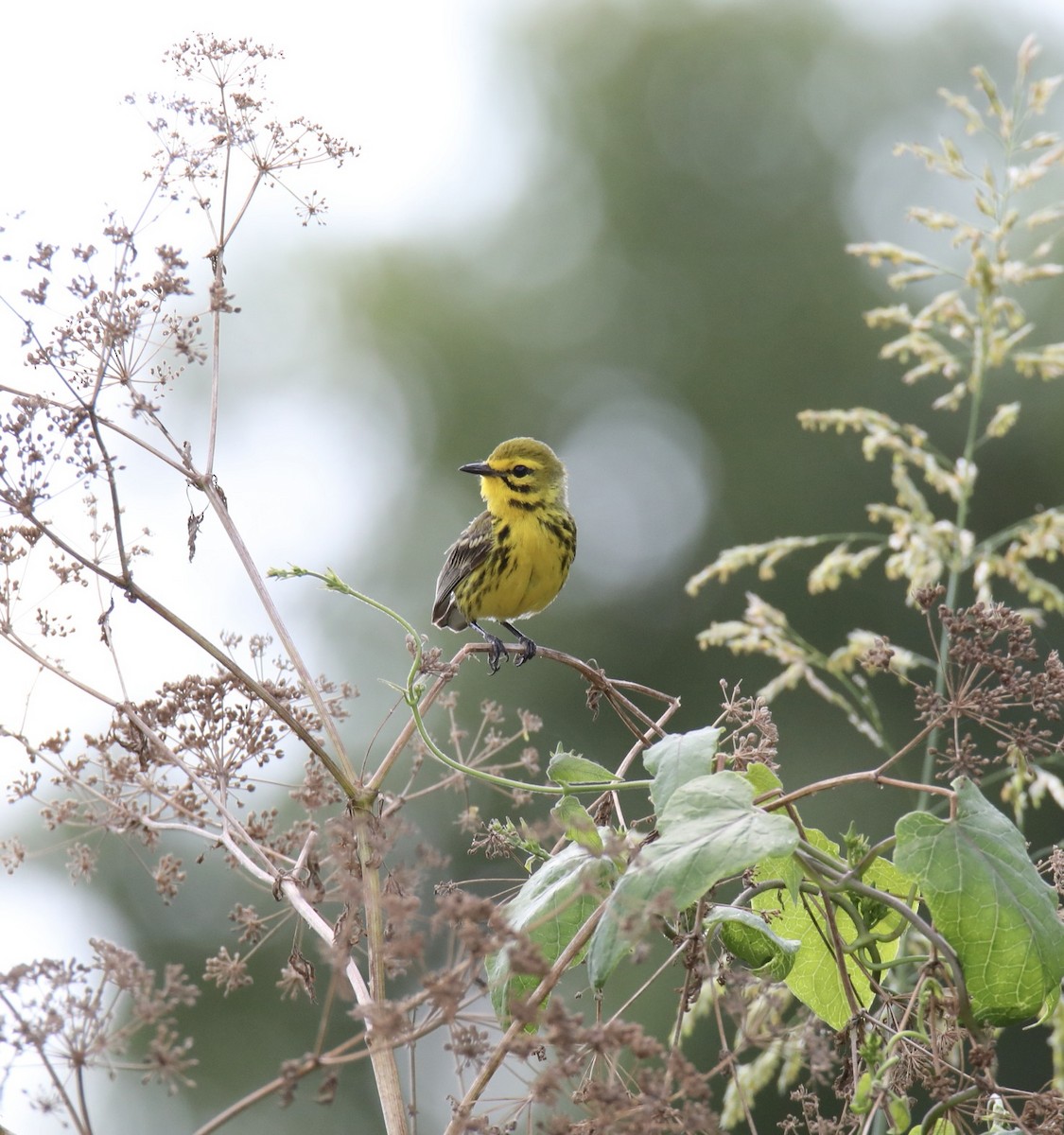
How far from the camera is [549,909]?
1.57m

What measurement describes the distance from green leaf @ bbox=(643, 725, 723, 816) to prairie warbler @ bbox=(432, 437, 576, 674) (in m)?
3.09

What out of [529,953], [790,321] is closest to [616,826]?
[529,953]

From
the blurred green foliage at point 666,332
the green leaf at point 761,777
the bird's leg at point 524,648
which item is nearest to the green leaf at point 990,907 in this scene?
the green leaf at point 761,777

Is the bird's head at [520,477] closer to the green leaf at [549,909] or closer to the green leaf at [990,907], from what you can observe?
the green leaf at [549,909]

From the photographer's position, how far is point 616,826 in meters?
1.90

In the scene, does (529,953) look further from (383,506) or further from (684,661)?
(383,506)

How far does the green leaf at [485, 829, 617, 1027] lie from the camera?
152 cm

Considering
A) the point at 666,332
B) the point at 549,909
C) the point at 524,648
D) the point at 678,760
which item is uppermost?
the point at 666,332

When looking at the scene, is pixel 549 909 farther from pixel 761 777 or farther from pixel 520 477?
pixel 520 477

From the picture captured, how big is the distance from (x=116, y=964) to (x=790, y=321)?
718 inches

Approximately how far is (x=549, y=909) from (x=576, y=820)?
0.34 feet

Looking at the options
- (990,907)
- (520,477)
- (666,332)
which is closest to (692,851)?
(990,907)

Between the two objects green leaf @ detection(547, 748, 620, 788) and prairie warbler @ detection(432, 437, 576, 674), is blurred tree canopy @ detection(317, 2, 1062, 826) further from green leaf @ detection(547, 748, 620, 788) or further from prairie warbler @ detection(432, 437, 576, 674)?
green leaf @ detection(547, 748, 620, 788)

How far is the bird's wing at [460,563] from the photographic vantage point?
16.1 ft
